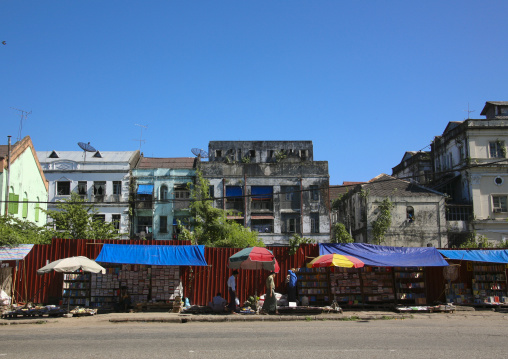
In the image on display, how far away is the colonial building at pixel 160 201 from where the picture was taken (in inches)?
1918

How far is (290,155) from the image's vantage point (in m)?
52.8

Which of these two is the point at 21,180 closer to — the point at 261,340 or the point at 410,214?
the point at 261,340

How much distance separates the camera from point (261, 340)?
1234 centimetres

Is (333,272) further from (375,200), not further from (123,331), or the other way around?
(375,200)

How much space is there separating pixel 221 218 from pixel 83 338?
78.7ft

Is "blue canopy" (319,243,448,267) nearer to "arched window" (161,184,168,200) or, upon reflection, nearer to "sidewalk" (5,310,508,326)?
"sidewalk" (5,310,508,326)

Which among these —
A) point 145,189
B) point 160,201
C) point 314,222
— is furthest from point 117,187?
point 314,222

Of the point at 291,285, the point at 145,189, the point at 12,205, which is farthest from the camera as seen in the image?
the point at 145,189

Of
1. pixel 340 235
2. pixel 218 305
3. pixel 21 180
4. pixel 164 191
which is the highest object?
pixel 164 191

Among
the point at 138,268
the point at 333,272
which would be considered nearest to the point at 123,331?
the point at 138,268

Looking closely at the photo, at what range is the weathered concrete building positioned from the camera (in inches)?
1909

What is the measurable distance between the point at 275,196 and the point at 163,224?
444 inches

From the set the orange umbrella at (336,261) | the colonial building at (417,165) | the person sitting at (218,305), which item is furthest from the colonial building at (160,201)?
the orange umbrella at (336,261)

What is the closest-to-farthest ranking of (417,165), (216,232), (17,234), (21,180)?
(17,234) < (216,232) < (21,180) < (417,165)
